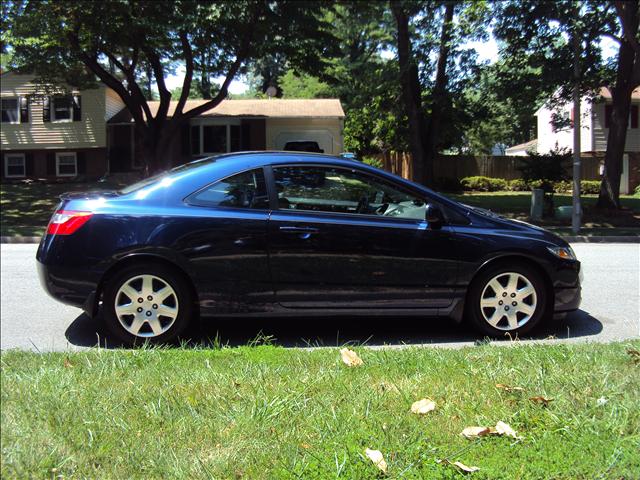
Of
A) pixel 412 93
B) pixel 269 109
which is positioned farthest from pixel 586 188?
pixel 269 109

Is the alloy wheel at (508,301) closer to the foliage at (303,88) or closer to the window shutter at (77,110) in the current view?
the window shutter at (77,110)

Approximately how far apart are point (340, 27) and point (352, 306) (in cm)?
3607

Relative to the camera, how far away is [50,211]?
19.9m

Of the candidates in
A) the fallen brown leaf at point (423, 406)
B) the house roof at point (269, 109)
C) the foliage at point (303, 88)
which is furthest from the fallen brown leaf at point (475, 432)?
the foliage at point (303, 88)

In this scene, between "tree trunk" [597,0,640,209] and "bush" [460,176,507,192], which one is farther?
"bush" [460,176,507,192]

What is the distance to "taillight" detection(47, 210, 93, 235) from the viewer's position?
198 inches

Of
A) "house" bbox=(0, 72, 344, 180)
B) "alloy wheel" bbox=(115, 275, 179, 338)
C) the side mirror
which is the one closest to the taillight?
"alloy wheel" bbox=(115, 275, 179, 338)

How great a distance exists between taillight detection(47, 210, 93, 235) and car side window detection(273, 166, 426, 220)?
1.68 metres

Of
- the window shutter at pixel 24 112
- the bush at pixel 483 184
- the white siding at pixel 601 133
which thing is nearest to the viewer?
the bush at pixel 483 184

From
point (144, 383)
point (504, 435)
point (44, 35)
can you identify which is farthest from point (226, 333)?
point (44, 35)

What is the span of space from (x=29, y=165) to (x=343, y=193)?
106 ft

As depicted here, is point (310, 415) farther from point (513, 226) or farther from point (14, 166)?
point (14, 166)

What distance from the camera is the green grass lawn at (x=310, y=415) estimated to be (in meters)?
2.76

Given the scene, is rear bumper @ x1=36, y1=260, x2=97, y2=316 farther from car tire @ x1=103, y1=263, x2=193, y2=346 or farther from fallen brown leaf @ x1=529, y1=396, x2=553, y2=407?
fallen brown leaf @ x1=529, y1=396, x2=553, y2=407
